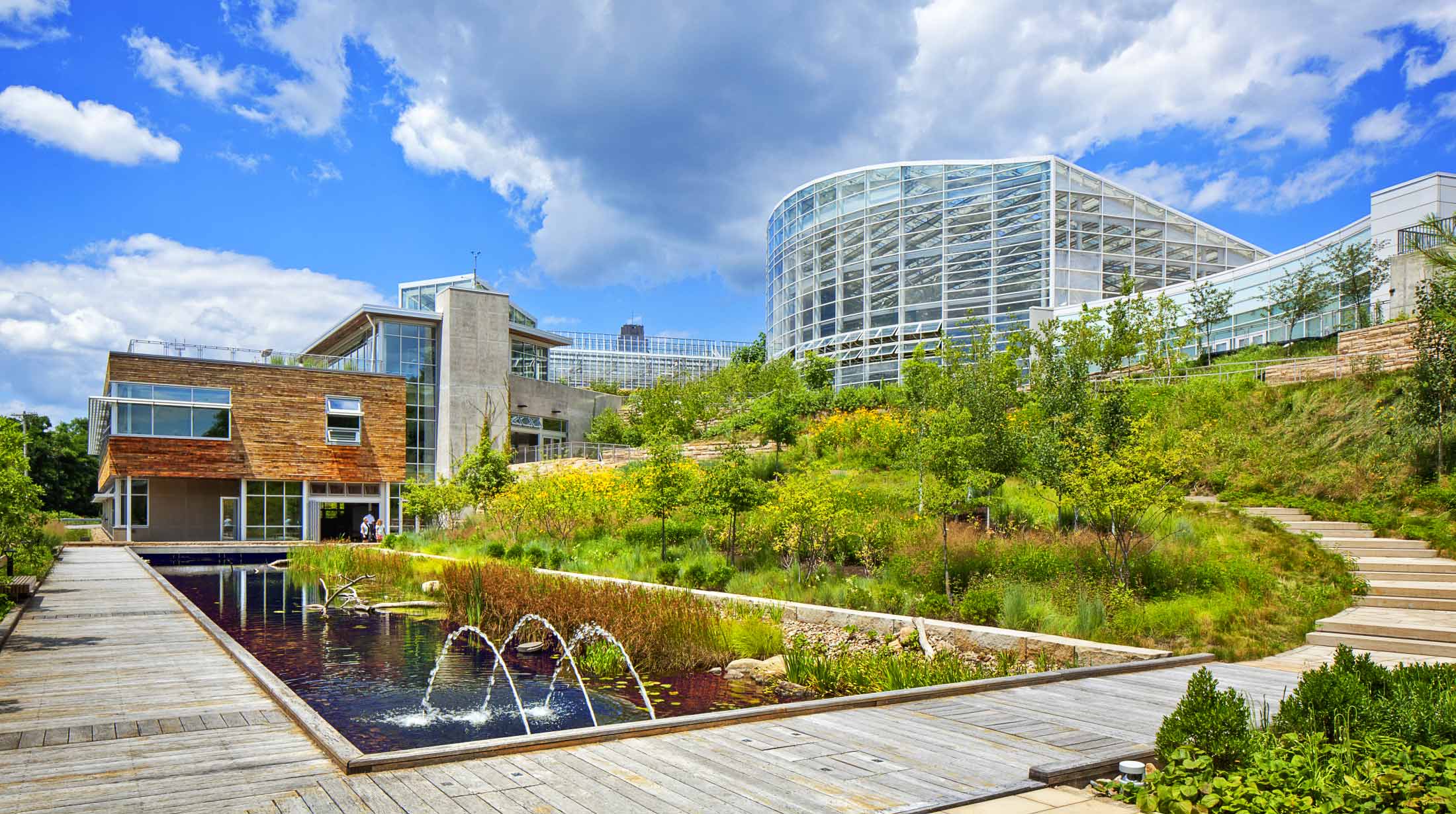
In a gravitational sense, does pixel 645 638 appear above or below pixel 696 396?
below

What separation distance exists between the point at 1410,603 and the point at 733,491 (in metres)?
10.4

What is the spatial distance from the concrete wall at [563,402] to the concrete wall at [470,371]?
1673 millimetres

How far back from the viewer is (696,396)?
44812 millimetres

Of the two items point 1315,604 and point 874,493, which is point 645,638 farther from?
point 874,493

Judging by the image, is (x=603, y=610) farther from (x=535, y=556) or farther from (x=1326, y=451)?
(x=1326, y=451)

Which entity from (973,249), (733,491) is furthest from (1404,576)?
(973,249)

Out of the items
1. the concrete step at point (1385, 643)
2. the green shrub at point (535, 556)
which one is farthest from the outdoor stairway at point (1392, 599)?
the green shrub at point (535, 556)

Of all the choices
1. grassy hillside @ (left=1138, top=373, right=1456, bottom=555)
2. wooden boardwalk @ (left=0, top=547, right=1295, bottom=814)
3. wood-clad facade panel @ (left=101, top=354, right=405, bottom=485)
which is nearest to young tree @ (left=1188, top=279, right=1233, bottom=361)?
grassy hillside @ (left=1138, top=373, right=1456, bottom=555)

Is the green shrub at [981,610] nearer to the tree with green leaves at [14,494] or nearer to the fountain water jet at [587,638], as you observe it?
the fountain water jet at [587,638]

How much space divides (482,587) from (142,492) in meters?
27.5

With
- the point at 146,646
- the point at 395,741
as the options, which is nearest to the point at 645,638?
the point at 395,741

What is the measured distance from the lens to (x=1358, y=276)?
28.9m

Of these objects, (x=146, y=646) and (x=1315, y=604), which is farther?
(x=1315, y=604)

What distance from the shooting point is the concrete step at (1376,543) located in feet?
43.6
